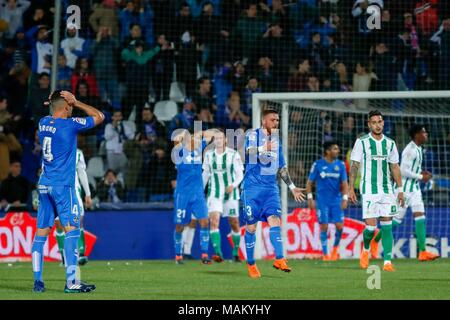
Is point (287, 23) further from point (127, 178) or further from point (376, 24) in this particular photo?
point (127, 178)

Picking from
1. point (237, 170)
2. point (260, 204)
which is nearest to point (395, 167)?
point (260, 204)

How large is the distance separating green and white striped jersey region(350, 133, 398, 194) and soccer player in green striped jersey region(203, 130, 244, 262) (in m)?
3.75

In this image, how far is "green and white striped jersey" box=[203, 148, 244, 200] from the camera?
62.7 ft

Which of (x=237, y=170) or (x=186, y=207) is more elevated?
(x=237, y=170)

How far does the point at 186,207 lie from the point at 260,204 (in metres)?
4.31

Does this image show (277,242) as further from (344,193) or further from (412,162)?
(344,193)

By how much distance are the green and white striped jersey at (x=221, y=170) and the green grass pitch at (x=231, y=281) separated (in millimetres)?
1429

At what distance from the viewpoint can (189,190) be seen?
60.7 feet

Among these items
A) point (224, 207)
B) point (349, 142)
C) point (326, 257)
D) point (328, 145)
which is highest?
point (349, 142)

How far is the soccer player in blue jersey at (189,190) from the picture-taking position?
18.4 m

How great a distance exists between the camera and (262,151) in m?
14.2

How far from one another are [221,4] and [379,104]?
4.05 metres

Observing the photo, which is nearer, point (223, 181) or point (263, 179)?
point (263, 179)

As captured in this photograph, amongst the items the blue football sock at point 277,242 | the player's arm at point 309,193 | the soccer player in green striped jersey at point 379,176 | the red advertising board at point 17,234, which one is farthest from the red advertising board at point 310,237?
the blue football sock at point 277,242
